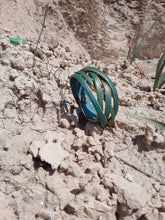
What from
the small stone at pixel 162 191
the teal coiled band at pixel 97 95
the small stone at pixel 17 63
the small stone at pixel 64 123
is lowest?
the small stone at pixel 162 191

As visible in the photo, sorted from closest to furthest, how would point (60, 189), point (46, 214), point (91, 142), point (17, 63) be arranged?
point (46, 214) → point (60, 189) → point (91, 142) → point (17, 63)

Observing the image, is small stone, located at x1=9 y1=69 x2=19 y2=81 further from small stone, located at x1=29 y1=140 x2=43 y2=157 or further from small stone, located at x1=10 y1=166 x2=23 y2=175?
small stone, located at x1=10 y1=166 x2=23 y2=175

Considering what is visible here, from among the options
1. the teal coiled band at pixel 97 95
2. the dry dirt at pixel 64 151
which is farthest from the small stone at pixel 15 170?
the teal coiled band at pixel 97 95

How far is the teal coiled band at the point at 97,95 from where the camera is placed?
1219 millimetres

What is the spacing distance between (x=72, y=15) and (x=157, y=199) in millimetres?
2866

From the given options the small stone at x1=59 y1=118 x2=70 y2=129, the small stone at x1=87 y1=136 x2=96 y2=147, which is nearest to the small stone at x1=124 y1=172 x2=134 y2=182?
the small stone at x1=87 y1=136 x2=96 y2=147

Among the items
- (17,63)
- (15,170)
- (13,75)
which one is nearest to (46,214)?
(15,170)

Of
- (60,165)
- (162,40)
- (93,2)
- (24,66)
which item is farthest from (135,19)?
(60,165)

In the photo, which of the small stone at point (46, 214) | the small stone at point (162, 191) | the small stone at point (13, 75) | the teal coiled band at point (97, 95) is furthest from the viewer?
the small stone at point (13, 75)

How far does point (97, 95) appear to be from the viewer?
1251 mm

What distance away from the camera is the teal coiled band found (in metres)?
1.22

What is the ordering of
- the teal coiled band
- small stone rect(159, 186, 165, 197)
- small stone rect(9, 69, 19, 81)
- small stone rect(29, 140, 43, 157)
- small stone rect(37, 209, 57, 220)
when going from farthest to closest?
1. small stone rect(9, 69, 19, 81)
2. the teal coiled band
3. small stone rect(29, 140, 43, 157)
4. small stone rect(159, 186, 165, 197)
5. small stone rect(37, 209, 57, 220)

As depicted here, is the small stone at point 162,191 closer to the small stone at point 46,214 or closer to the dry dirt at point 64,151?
the dry dirt at point 64,151

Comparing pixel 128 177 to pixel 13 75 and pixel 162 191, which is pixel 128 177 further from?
pixel 13 75
